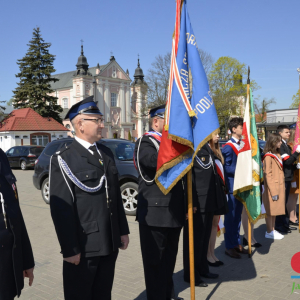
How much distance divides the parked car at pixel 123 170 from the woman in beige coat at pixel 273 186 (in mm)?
3229


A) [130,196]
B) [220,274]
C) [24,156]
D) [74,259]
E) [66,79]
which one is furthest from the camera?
[66,79]

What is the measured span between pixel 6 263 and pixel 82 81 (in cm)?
6296

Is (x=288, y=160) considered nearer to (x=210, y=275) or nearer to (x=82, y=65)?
(x=210, y=275)

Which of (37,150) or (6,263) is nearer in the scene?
(6,263)

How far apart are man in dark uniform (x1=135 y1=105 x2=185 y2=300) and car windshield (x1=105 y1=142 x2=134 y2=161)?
544 cm

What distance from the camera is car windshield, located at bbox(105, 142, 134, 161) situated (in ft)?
30.5

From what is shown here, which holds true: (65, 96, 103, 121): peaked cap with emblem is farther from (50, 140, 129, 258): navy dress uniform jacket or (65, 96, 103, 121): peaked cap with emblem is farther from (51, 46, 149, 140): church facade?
(51, 46, 149, 140): church facade

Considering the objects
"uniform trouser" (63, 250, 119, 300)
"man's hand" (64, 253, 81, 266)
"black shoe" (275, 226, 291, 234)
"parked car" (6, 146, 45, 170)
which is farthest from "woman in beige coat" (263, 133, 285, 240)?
"parked car" (6, 146, 45, 170)

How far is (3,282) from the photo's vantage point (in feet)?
7.86

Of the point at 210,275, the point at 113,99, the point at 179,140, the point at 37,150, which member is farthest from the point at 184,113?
the point at 113,99

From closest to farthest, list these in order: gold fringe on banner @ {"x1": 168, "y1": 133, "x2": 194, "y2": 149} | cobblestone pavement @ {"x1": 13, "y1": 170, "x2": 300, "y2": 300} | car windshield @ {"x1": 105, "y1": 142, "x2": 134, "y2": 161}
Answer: gold fringe on banner @ {"x1": 168, "y1": 133, "x2": 194, "y2": 149}, cobblestone pavement @ {"x1": 13, "y1": 170, "x2": 300, "y2": 300}, car windshield @ {"x1": 105, "y1": 142, "x2": 134, "y2": 161}

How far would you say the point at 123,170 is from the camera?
29.2 ft

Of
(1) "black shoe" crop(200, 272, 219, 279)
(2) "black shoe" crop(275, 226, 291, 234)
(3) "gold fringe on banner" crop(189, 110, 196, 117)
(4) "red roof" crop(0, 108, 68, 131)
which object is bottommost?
(2) "black shoe" crop(275, 226, 291, 234)

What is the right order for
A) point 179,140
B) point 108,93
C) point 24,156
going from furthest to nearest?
1. point 108,93
2. point 24,156
3. point 179,140
